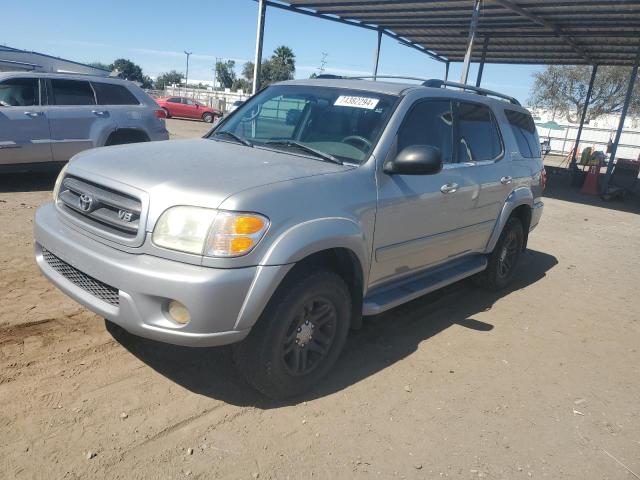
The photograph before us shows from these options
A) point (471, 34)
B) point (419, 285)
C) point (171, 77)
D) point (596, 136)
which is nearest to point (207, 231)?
point (419, 285)

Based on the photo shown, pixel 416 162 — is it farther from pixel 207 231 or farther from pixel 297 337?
pixel 207 231

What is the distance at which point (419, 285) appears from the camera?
396 cm

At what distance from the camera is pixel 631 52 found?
16.3 meters

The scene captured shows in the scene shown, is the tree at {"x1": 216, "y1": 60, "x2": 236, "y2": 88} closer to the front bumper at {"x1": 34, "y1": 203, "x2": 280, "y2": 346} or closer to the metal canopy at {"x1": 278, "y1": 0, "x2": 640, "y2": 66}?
the metal canopy at {"x1": 278, "y1": 0, "x2": 640, "y2": 66}

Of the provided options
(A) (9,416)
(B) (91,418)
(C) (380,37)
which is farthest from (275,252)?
(C) (380,37)

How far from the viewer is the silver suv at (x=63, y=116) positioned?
7.39m

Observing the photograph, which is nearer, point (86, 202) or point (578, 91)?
point (86, 202)

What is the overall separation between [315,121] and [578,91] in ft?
153

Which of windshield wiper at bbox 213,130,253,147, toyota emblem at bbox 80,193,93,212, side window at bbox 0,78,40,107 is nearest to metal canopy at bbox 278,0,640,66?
side window at bbox 0,78,40,107

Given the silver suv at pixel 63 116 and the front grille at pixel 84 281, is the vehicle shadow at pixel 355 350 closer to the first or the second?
the front grille at pixel 84 281

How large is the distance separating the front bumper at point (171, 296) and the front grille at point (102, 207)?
126mm

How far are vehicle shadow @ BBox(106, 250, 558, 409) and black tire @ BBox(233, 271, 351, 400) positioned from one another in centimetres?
16

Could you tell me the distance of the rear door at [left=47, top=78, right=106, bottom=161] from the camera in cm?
774

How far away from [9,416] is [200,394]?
98 cm
